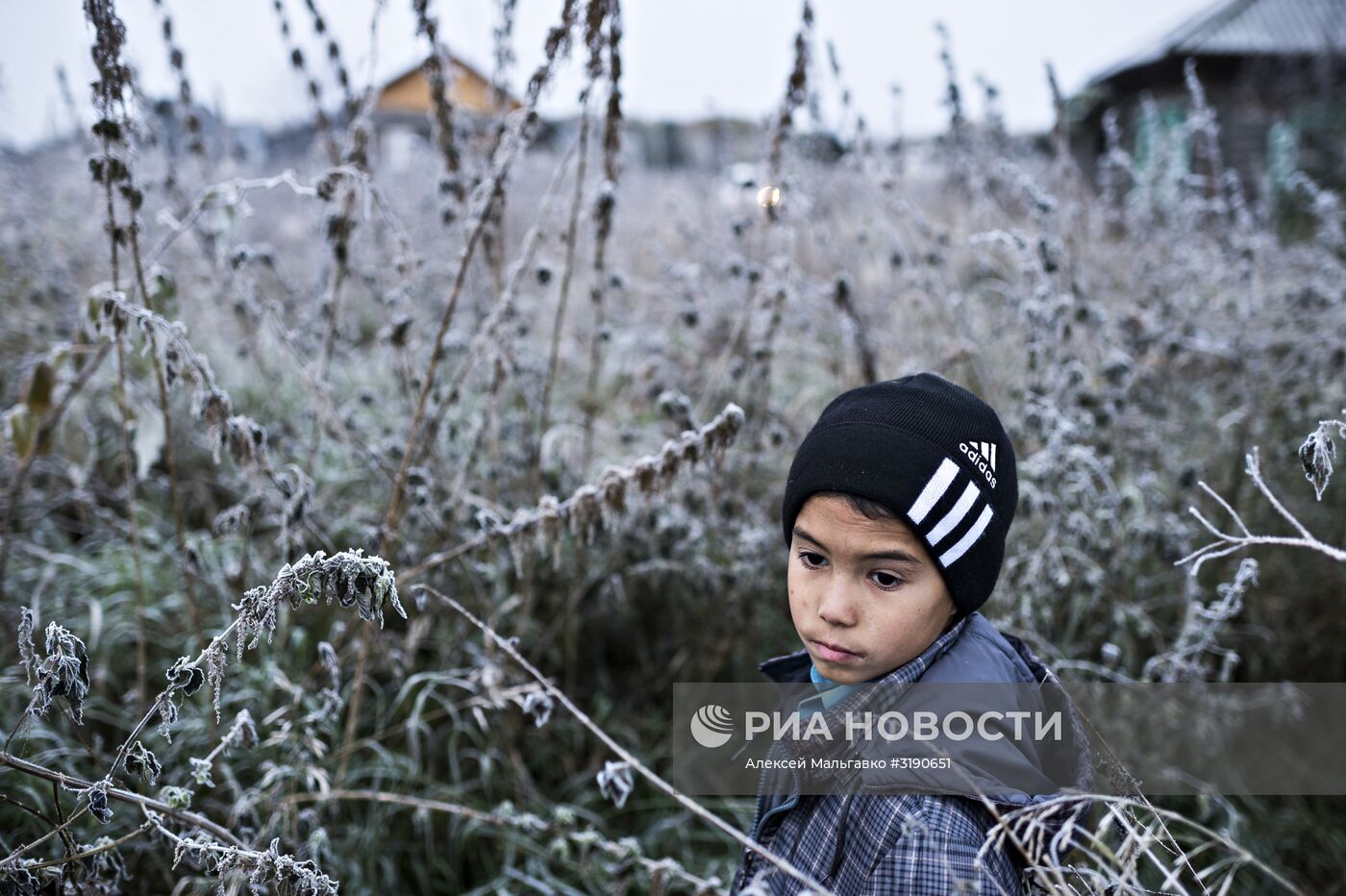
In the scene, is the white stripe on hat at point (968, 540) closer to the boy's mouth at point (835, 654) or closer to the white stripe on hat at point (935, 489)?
the white stripe on hat at point (935, 489)

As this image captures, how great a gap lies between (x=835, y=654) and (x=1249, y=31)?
1544 cm

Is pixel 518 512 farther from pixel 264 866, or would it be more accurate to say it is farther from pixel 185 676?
pixel 264 866

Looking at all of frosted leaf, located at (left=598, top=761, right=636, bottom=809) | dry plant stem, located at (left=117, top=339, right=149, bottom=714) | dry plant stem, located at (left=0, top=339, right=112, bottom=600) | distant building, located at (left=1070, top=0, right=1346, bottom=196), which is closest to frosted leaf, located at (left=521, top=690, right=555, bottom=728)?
frosted leaf, located at (left=598, top=761, right=636, bottom=809)

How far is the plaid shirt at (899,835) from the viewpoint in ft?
4.13

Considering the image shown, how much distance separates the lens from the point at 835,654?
1.48m

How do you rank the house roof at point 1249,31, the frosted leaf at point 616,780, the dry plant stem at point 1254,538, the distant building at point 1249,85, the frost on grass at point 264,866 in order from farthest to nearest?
the house roof at point 1249,31 → the distant building at point 1249,85 → the frosted leaf at point 616,780 → the frost on grass at point 264,866 → the dry plant stem at point 1254,538

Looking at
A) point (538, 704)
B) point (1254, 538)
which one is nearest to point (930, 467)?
point (1254, 538)

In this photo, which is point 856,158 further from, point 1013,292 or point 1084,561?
point 1084,561

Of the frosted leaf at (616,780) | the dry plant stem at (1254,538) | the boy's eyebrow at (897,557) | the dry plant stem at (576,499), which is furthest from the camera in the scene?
the dry plant stem at (576,499)

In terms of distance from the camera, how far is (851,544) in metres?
1.47

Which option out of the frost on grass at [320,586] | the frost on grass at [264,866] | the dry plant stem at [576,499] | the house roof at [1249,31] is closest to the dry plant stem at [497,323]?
the dry plant stem at [576,499]

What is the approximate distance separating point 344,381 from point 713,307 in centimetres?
181

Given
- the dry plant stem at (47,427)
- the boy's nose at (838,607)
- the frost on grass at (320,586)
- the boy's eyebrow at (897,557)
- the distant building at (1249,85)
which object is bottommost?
the boy's nose at (838,607)

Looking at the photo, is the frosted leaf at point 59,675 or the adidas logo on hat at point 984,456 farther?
the adidas logo on hat at point 984,456
